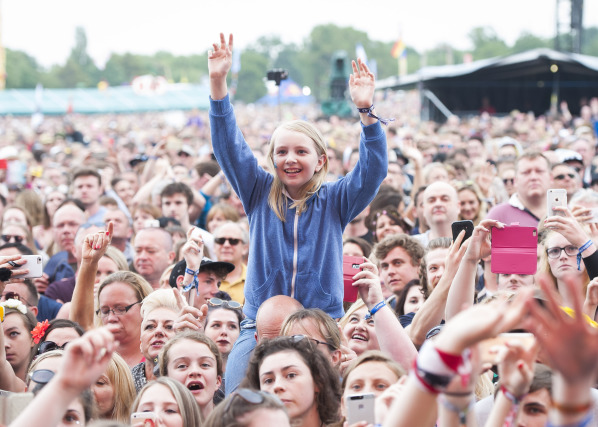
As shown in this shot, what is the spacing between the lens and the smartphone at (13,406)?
2.84m

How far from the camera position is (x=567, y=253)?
499cm

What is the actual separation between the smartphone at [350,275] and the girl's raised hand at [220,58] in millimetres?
1208

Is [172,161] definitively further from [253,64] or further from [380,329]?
[253,64]

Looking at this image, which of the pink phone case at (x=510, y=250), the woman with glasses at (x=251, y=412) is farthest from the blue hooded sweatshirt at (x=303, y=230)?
the woman with glasses at (x=251, y=412)

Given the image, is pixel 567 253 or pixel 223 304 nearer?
pixel 567 253

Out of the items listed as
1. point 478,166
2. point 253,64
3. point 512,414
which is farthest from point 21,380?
point 253,64

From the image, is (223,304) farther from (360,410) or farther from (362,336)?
(360,410)

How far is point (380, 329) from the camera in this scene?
3848mm

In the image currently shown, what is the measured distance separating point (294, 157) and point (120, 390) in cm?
149

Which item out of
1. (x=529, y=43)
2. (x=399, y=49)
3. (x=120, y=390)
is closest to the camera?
(x=120, y=390)

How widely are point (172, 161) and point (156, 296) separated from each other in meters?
9.05

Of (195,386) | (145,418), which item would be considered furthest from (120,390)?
(145,418)

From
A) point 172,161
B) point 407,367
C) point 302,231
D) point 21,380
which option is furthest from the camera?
point 172,161

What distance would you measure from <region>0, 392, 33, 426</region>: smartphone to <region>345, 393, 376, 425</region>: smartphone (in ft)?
3.45
